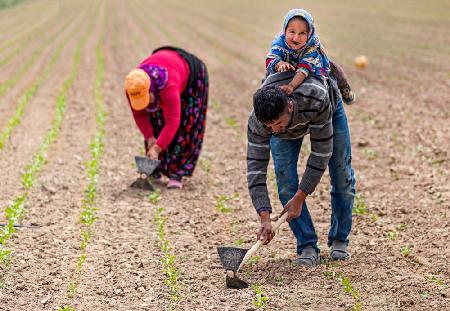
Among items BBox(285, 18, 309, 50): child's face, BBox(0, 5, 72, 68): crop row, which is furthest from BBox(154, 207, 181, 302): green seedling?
BBox(0, 5, 72, 68): crop row

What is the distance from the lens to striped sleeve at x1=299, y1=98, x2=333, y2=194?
434 cm

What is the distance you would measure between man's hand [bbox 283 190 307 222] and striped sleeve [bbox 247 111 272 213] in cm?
15

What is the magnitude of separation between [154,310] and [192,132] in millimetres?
2849

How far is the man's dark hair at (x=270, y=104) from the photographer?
4.05 m

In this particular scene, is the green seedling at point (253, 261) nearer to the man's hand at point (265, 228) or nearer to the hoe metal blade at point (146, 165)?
the man's hand at point (265, 228)

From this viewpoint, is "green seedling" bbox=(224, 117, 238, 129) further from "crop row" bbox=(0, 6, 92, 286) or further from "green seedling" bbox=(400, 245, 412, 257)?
"green seedling" bbox=(400, 245, 412, 257)

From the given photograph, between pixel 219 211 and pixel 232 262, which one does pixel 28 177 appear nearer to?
pixel 219 211

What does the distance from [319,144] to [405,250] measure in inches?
55.3

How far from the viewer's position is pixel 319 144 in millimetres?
4441

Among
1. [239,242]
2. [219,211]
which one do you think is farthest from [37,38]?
[239,242]

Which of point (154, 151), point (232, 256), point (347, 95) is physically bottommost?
point (232, 256)

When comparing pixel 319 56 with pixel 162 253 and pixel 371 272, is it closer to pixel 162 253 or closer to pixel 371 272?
pixel 371 272

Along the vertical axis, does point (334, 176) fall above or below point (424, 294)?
above

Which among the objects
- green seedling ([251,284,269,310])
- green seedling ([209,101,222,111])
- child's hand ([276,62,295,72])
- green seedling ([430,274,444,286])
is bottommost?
green seedling ([209,101,222,111])
